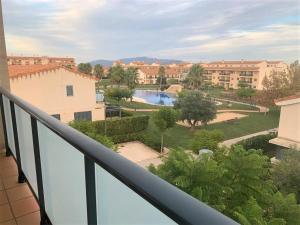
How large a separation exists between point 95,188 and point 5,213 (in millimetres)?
1250

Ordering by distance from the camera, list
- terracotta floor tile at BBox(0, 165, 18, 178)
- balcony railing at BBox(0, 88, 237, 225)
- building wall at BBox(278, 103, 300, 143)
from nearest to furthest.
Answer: balcony railing at BBox(0, 88, 237, 225), terracotta floor tile at BBox(0, 165, 18, 178), building wall at BBox(278, 103, 300, 143)

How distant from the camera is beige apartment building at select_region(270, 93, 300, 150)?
12.4 m

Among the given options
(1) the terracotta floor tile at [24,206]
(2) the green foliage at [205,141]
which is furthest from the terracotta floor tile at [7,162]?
(2) the green foliage at [205,141]

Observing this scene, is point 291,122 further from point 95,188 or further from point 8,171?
point 95,188

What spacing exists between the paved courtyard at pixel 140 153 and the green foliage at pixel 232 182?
699 cm

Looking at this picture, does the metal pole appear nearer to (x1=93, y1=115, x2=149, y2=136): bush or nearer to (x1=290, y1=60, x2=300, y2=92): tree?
(x1=93, y1=115, x2=149, y2=136): bush

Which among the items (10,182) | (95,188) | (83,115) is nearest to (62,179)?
(95,188)

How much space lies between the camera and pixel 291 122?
12547 mm

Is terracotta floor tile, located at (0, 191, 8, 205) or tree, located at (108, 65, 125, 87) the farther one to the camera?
tree, located at (108, 65, 125, 87)

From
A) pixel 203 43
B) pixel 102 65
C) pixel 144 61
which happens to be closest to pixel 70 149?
pixel 203 43

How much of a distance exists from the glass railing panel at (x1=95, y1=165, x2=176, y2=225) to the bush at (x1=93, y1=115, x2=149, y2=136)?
13475mm

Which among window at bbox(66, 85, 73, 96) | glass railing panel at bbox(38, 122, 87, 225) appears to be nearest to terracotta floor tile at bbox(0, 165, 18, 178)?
glass railing panel at bbox(38, 122, 87, 225)

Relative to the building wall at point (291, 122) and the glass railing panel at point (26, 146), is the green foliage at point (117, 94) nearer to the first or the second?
the building wall at point (291, 122)

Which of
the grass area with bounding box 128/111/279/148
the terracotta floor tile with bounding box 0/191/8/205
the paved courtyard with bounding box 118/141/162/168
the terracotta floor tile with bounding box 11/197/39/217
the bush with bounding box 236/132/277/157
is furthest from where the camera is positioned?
the grass area with bounding box 128/111/279/148
